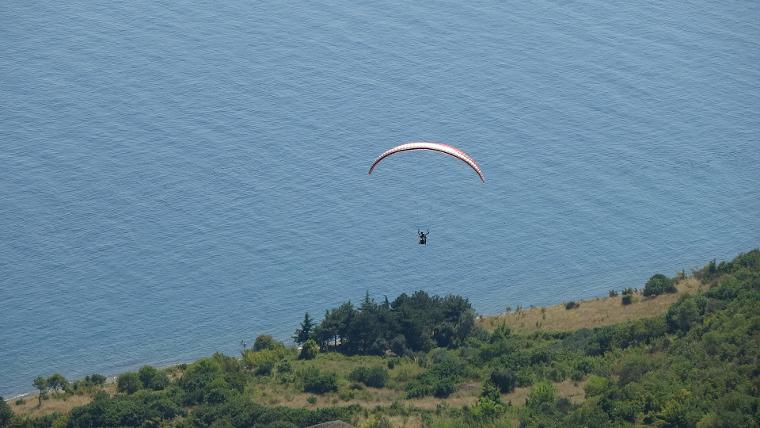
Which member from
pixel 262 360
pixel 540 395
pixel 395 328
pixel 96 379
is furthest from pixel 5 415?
pixel 540 395

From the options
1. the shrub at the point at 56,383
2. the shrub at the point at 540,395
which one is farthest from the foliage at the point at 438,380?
the shrub at the point at 56,383

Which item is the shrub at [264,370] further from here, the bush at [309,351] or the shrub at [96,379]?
the shrub at [96,379]

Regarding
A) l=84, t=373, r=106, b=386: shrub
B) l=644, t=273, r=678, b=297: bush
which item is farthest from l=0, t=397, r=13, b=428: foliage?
l=644, t=273, r=678, b=297: bush

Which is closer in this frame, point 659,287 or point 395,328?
point 395,328

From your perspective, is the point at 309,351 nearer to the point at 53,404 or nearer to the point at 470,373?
the point at 470,373

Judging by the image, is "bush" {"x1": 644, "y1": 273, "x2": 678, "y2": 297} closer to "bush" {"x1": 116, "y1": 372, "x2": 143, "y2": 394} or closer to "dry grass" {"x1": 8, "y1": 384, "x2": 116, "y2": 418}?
"bush" {"x1": 116, "y1": 372, "x2": 143, "y2": 394}

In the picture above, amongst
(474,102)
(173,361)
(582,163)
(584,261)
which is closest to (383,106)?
(474,102)

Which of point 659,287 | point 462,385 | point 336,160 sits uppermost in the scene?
point 336,160
